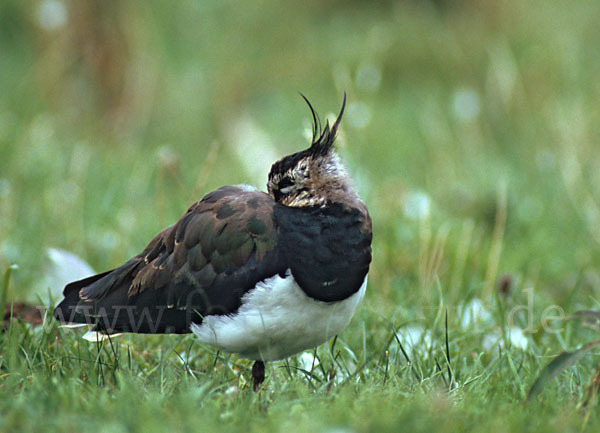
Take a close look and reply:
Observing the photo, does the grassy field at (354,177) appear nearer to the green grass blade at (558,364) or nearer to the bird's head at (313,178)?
the green grass blade at (558,364)

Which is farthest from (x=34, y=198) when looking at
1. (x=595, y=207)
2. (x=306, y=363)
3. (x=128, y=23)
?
(x=595, y=207)

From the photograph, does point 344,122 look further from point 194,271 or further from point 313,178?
point 194,271

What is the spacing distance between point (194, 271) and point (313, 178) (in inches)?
23.9

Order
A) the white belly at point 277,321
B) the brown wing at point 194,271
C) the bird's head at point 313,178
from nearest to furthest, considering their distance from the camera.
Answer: the white belly at point 277,321, the brown wing at point 194,271, the bird's head at point 313,178

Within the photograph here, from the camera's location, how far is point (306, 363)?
365cm

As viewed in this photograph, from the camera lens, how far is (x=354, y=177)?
502 cm

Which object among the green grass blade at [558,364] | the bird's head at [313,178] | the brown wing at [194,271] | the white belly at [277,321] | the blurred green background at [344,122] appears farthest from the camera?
the blurred green background at [344,122]

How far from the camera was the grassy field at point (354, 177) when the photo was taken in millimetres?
2922

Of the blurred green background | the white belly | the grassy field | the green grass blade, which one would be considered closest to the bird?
the white belly

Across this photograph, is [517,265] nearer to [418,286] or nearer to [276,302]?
[418,286]

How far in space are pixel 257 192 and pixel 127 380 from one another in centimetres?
96

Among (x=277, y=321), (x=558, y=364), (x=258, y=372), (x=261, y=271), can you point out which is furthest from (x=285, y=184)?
(x=558, y=364)

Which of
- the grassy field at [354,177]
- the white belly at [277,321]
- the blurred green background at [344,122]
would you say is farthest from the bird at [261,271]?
the blurred green background at [344,122]

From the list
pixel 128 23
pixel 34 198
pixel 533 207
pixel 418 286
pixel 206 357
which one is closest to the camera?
pixel 206 357
